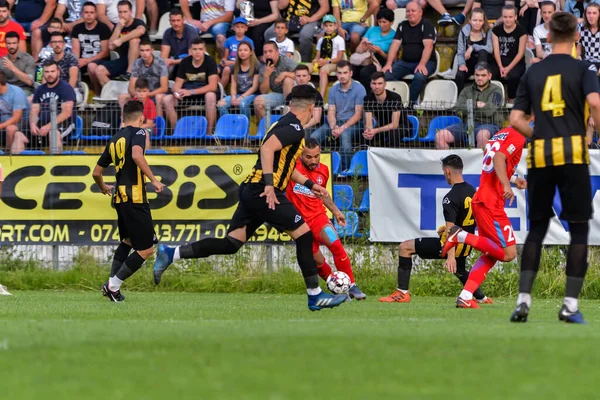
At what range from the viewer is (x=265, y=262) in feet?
52.0

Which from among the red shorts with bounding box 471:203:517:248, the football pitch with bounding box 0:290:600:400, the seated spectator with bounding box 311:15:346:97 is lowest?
the football pitch with bounding box 0:290:600:400

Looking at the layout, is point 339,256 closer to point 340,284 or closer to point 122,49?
point 340,284

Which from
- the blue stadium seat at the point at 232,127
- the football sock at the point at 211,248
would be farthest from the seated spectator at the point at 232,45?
the football sock at the point at 211,248

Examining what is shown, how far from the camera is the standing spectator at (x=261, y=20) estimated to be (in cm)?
2008

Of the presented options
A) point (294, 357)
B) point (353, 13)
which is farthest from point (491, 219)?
point (353, 13)

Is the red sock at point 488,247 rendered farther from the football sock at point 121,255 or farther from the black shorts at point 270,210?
the football sock at point 121,255

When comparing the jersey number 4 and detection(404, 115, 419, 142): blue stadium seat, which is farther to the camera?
detection(404, 115, 419, 142): blue stadium seat

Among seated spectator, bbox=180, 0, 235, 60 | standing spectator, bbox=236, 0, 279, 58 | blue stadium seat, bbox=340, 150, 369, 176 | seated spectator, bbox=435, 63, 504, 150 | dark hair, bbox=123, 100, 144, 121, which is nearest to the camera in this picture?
dark hair, bbox=123, 100, 144, 121

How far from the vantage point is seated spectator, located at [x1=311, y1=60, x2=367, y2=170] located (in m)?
16.1

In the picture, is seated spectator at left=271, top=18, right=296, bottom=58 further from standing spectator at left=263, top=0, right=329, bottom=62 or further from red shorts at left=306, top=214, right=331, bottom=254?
red shorts at left=306, top=214, right=331, bottom=254

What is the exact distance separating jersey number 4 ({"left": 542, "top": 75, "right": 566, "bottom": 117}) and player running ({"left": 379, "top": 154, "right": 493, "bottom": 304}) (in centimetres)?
425

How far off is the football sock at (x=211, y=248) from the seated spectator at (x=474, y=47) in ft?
27.9

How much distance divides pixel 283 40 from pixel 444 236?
7.86 m

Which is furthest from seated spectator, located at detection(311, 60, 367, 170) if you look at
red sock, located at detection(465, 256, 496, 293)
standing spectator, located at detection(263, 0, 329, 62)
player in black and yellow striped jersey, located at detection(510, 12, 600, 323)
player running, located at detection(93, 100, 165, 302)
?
player in black and yellow striped jersey, located at detection(510, 12, 600, 323)
